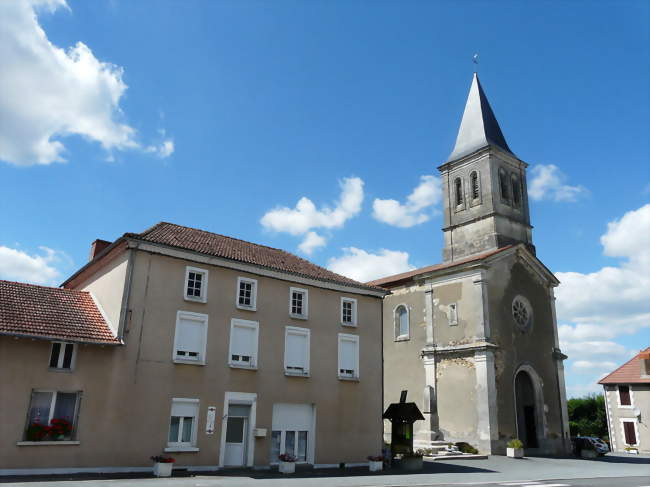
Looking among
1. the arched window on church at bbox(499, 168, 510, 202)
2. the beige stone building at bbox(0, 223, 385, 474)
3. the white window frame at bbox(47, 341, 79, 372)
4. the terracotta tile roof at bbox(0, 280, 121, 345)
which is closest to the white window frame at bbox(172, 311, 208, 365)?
the beige stone building at bbox(0, 223, 385, 474)

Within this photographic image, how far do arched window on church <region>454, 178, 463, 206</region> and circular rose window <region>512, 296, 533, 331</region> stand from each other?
8089 mm

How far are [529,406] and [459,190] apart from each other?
14.9 metres

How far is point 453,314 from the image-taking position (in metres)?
31.7

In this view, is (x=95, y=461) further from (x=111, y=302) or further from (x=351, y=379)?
(x=351, y=379)

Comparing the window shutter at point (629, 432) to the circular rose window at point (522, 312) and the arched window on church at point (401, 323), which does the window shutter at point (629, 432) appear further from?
the arched window on church at point (401, 323)

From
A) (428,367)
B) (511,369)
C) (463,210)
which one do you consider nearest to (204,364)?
(428,367)

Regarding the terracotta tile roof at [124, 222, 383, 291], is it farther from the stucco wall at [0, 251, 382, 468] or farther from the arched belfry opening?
the arched belfry opening

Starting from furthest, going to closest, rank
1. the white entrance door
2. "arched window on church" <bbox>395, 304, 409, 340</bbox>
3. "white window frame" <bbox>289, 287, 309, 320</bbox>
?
"arched window on church" <bbox>395, 304, 409, 340</bbox>, "white window frame" <bbox>289, 287, 309, 320</bbox>, the white entrance door

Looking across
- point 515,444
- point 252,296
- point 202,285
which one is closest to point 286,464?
point 252,296

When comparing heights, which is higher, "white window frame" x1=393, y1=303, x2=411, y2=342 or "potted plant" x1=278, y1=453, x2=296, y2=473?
"white window frame" x1=393, y1=303, x2=411, y2=342

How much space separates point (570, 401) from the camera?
53312 millimetres

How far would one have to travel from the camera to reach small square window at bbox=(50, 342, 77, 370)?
16516mm

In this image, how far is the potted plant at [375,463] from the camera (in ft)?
68.4

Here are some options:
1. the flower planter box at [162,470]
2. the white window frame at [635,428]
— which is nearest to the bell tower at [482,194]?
the white window frame at [635,428]
